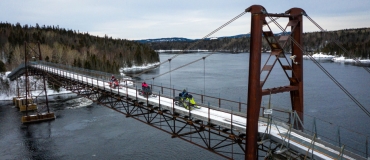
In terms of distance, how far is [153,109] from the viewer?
20.6m

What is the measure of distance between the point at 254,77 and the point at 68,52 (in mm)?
88302

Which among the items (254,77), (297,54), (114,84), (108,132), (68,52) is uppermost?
(68,52)

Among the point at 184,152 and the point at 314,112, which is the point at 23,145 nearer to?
the point at 184,152

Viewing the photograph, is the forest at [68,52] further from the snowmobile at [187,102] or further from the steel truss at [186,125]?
the snowmobile at [187,102]

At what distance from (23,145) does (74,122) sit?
7924 millimetres

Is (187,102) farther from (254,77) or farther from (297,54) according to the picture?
(297,54)

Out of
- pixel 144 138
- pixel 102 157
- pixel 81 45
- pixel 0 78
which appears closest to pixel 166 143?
pixel 144 138

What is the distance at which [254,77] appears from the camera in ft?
40.1

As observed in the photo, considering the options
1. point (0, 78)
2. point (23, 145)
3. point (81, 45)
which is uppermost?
point (81, 45)

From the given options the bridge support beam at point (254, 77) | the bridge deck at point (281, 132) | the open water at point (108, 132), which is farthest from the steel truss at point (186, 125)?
the open water at point (108, 132)

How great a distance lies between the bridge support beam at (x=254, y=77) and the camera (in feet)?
39.6

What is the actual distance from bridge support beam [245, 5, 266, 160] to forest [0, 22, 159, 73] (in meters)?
71.7

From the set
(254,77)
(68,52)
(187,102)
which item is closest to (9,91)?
(68,52)

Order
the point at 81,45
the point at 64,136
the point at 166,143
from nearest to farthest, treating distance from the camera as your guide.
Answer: the point at 166,143 < the point at 64,136 < the point at 81,45
